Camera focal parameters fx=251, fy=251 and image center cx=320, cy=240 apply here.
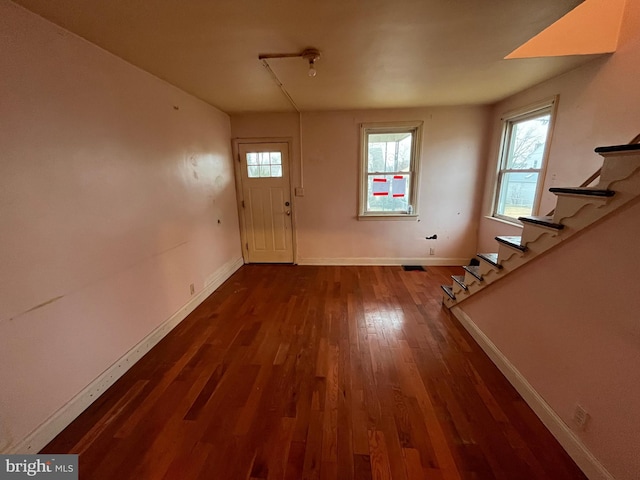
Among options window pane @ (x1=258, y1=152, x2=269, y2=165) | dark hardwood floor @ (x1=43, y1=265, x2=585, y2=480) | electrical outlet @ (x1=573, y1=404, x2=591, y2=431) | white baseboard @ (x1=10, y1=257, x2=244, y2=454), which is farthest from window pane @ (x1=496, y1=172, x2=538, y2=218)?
white baseboard @ (x1=10, y1=257, x2=244, y2=454)

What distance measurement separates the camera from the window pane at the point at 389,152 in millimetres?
3869

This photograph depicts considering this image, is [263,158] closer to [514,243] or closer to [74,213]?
[74,213]

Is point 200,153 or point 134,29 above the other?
point 134,29

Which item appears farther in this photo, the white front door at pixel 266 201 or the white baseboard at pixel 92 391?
the white front door at pixel 266 201

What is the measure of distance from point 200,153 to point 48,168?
1.74 meters

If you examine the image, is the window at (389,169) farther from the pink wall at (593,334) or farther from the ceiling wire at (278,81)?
the pink wall at (593,334)

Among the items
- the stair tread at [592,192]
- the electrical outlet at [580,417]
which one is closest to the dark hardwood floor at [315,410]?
the electrical outlet at [580,417]

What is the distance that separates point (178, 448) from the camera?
139cm

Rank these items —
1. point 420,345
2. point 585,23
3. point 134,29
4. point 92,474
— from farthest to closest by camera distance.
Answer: point 420,345, point 585,23, point 134,29, point 92,474

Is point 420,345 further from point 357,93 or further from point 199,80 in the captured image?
point 199,80

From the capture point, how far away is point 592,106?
2137 mm

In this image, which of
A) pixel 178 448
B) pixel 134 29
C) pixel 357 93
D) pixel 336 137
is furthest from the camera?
pixel 336 137

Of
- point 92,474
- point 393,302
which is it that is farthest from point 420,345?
point 92,474

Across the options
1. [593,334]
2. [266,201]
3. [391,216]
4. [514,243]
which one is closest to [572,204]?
[514,243]
